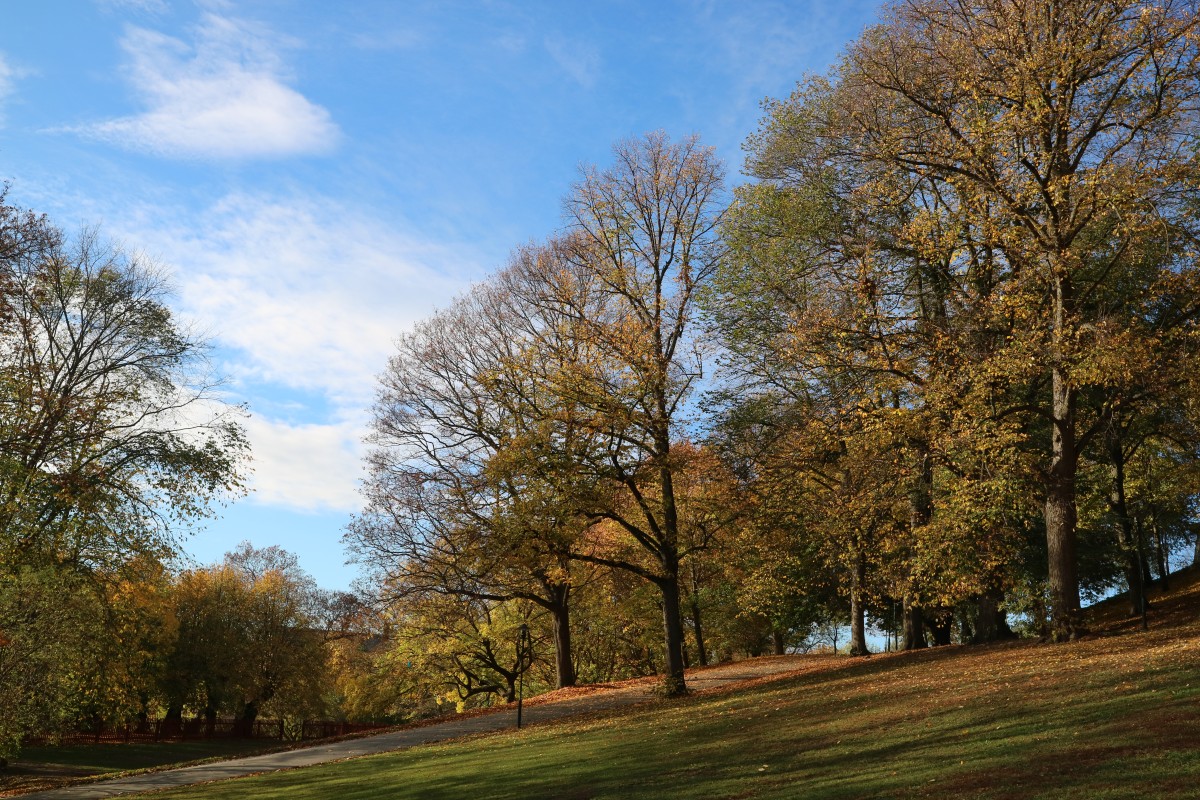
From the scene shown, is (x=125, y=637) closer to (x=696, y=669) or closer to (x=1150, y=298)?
(x=696, y=669)

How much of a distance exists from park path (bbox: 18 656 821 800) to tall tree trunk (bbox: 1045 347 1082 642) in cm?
1001

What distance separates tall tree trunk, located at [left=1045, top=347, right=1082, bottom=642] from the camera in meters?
20.1

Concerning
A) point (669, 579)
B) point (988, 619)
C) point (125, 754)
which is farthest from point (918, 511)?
point (125, 754)

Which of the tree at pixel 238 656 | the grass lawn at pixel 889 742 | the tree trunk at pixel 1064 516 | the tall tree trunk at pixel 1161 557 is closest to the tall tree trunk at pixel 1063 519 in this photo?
the tree trunk at pixel 1064 516

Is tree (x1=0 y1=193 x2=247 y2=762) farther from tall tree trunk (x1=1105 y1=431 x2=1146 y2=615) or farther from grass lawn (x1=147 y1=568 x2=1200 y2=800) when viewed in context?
tall tree trunk (x1=1105 y1=431 x2=1146 y2=615)

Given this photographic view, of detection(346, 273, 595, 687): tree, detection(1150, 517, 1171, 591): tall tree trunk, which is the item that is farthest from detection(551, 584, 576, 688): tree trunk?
detection(1150, 517, 1171, 591): tall tree trunk

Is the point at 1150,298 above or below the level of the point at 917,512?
above

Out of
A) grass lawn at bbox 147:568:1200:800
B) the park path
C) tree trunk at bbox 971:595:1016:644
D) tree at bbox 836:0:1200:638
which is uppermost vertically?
tree at bbox 836:0:1200:638

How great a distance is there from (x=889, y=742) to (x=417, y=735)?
56.9 ft

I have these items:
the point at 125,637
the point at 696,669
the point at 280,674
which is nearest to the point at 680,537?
the point at 696,669

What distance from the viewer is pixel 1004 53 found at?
19.6 m

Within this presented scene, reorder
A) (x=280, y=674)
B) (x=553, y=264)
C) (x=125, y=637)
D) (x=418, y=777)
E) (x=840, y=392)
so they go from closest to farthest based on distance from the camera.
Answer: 1. (x=418, y=777)
2. (x=840, y=392)
3. (x=553, y=264)
4. (x=125, y=637)
5. (x=280, y=674)

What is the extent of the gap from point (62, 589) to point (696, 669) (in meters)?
22.2

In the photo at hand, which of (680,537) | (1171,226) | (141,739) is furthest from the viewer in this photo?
(141,739)
